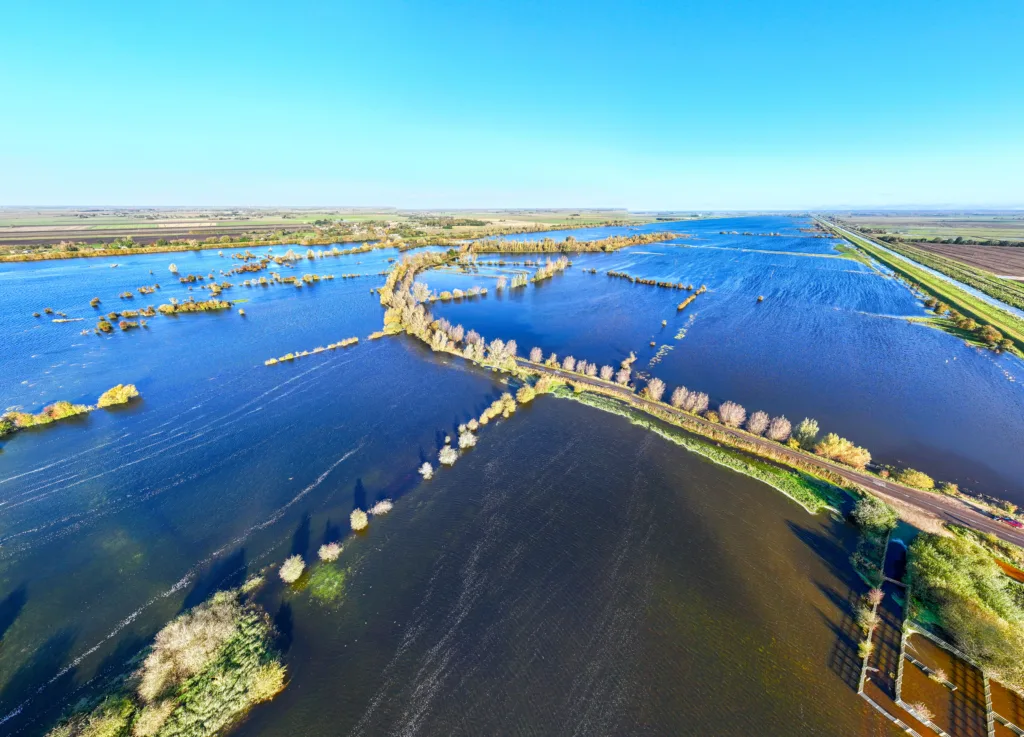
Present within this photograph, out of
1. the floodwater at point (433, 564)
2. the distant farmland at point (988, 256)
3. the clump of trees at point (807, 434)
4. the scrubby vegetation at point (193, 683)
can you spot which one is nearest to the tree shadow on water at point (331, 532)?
the floodwater at point (433, 564)

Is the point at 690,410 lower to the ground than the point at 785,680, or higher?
higher

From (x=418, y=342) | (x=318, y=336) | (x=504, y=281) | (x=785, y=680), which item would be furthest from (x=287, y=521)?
(x=504, y=281)

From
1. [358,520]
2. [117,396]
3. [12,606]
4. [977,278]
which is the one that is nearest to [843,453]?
[358,520]

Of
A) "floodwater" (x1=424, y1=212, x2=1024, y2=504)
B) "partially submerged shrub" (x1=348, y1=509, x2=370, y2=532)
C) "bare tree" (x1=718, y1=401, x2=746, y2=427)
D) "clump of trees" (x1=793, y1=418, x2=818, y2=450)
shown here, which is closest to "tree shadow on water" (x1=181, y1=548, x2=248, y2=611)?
"partially submerged shrub" (x1=348, y1=509, x2=370, y2=532)

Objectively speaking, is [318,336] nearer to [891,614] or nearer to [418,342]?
[418,342]

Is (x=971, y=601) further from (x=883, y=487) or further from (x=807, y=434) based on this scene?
(x=807, y=434)

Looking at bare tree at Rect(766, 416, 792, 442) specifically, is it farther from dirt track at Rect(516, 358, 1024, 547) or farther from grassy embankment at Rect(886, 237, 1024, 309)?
grassy embankment at Rect(886, 237, 1024, 309)

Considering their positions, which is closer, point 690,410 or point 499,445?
point 499,445
